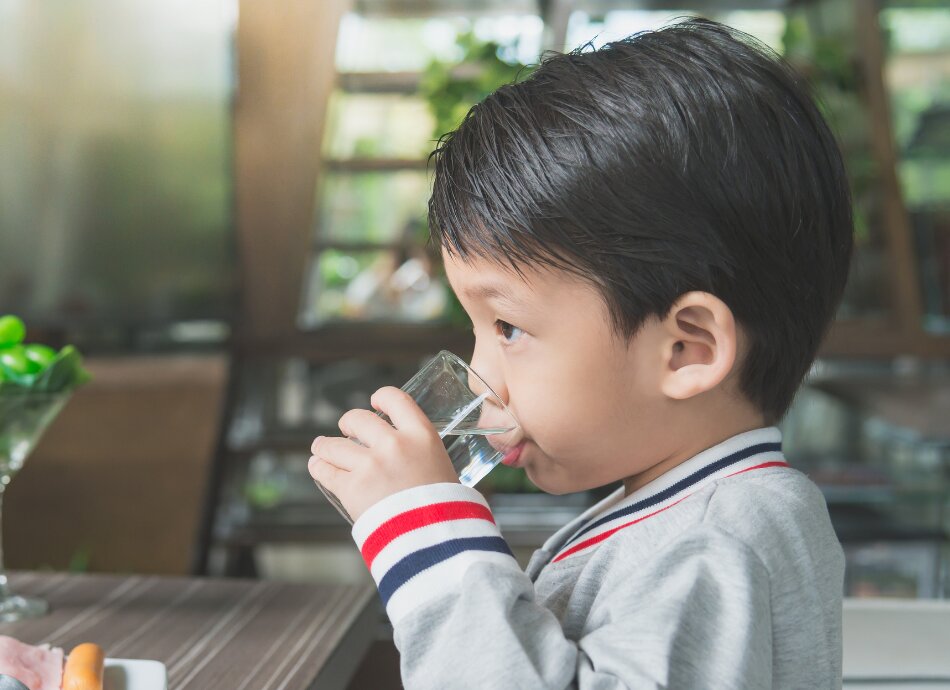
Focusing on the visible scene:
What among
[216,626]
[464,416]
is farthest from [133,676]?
[464,416]

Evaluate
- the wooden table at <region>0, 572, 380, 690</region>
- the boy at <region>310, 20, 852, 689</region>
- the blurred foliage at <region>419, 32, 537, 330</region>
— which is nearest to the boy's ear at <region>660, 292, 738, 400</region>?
the boy at <region>310, 20, 852, 689</region>

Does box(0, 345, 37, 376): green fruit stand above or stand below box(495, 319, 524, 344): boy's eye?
below

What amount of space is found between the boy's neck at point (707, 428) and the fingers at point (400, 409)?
17cm

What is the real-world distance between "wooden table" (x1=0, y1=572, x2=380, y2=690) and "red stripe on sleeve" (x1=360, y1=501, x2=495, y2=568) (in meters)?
0.23

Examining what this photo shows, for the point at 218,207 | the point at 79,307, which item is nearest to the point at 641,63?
the point at 79,307

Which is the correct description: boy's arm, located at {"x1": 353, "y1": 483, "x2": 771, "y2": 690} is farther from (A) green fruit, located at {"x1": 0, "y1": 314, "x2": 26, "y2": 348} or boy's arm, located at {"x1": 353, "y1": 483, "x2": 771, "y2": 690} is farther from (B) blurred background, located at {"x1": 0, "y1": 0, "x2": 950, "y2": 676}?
(B) blurred background, located at {"x1": 0, "y1": 0, "x2": 950, "y2": 676}

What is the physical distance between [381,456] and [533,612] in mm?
139

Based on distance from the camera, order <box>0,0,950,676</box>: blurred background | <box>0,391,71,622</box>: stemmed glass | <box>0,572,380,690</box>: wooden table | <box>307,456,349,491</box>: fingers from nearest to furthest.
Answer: <box>307,456,349,491</box>: fingers, <box>0,572,380,690</box>: wooden table, <box>0,391,71,622</box>: stemmed glass, <box>0,0,950,676</box>: blurred background

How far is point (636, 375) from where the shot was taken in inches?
27.2

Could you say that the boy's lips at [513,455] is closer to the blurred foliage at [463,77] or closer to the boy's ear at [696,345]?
the boy's ear at [696,345]

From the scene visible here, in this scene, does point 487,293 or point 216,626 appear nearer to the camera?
point 487,293

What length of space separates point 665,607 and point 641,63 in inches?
14.0

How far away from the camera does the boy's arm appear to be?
0.59 meters

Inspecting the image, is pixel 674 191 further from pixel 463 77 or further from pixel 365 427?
pixel 463 77
